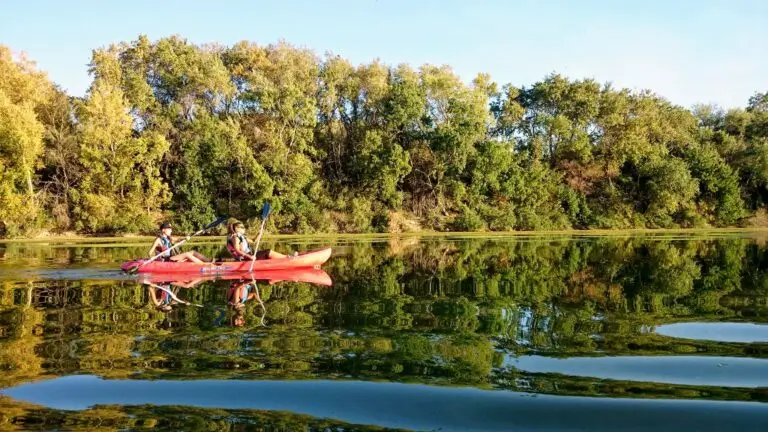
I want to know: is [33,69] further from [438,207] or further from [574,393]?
[574,393]

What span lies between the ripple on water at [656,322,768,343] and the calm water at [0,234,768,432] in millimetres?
38

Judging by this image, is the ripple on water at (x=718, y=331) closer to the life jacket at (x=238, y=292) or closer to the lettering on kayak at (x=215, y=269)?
the life jacket at (x=238, y=292)

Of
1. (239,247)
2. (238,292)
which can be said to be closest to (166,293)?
(238,292)

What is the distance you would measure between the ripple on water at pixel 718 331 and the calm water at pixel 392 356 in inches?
1.5

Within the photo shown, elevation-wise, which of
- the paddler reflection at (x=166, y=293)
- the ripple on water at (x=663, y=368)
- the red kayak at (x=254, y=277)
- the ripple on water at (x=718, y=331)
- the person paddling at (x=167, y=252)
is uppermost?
the person paddling at (x=167, y=252)

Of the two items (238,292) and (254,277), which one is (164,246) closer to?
(254,277)

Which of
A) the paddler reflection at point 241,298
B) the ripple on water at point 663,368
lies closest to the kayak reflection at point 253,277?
the paddler reflection at point 241,298

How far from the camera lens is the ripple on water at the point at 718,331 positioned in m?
7.21

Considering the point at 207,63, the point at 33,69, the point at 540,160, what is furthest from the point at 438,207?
the point at 33,69

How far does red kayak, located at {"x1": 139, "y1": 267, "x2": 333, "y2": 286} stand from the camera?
14531 mm

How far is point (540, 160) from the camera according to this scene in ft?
156

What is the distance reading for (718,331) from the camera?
7.66 meters

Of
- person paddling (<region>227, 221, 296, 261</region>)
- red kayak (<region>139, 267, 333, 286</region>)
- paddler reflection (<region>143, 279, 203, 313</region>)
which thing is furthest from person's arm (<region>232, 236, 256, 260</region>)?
paddler reflection (<region>143, 279, 203, 313</region>)

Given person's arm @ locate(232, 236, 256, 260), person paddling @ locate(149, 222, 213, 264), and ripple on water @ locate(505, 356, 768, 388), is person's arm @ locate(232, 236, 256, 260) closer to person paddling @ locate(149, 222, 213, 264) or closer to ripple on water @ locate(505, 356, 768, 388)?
person paddling @ locate(149, 222, 213, 264)
